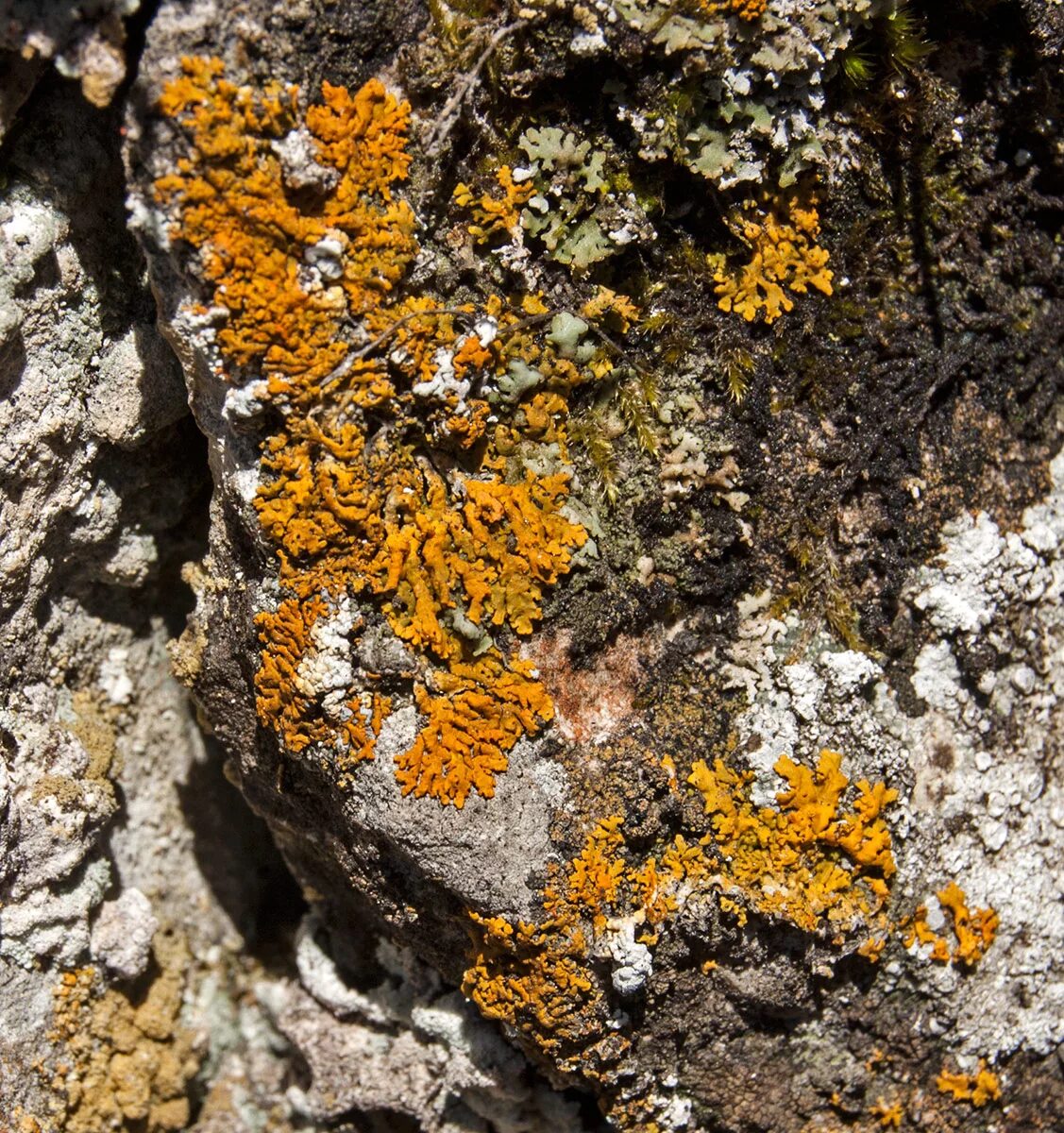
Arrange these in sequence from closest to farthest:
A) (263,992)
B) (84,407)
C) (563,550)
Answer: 1. (563,550)
2. (84,407)
3. (263,992)

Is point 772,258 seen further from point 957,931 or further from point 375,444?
point 957,931

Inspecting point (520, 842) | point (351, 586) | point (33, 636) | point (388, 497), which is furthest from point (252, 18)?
point (520, 842)

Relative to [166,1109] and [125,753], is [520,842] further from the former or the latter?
[166,1109]

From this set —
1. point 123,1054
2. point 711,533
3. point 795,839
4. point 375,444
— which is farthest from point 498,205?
point 123,1054

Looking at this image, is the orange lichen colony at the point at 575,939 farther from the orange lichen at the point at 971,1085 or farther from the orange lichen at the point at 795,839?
the orange lichen at the point at 971,1085

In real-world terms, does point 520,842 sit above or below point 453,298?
below

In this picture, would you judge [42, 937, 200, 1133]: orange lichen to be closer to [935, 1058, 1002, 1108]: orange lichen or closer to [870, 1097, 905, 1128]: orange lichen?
[870, 1097, 905, 1128]: orange lichen
